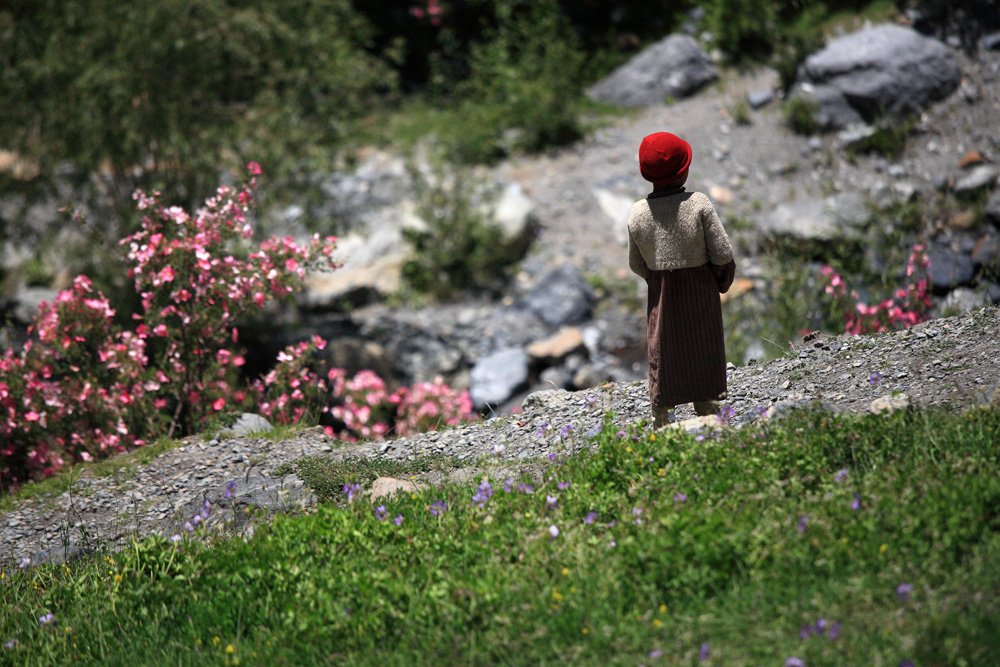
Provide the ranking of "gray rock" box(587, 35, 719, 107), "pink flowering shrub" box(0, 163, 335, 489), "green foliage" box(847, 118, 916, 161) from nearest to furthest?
1. "pink flowering shrub" box(0, 163, 335, 489)
2. "green foliage" box(847, 118, 916, 161)
3. "gray rock" box(587, 35, 719, 107)

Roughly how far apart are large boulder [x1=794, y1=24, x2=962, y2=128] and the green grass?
24.2 feet

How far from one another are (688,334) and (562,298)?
501 cm

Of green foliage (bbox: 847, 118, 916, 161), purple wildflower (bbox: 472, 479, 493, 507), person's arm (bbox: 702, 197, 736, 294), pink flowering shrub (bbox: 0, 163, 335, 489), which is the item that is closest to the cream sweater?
person's arm (bbox: 702, 197, 736, 294)

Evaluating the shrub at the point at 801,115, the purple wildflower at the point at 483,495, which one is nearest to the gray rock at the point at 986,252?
the shrub at the point at 801,115

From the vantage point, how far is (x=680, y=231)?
3904 millimetres

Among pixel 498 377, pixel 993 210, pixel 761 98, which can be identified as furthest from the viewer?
pixel 761 98

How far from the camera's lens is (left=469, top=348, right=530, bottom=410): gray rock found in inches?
309

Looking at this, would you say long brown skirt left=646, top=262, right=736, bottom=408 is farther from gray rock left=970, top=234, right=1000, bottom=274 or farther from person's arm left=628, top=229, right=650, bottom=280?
gray rock left=970, top=234, right=1000, bottom=274

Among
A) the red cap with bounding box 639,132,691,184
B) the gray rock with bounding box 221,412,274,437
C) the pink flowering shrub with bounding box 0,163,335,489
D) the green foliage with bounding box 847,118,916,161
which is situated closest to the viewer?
the red cap with bounding box 639,132,691,184

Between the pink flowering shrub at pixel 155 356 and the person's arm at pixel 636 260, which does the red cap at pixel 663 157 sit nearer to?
the person's arm at pixel 636 260

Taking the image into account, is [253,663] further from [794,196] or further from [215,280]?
[794,196]

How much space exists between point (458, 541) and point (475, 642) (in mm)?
536

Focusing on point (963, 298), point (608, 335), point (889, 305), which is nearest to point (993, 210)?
point (963, 298)

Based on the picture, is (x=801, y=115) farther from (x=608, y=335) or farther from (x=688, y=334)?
Answer: (x=688, y=334)
